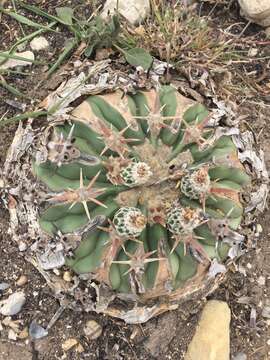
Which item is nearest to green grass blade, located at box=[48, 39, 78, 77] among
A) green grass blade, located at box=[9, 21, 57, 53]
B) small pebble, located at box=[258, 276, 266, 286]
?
green grass blade, located at box=[9, 21, 57, 53]

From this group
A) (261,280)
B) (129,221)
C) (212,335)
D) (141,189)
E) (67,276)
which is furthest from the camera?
(261,280)

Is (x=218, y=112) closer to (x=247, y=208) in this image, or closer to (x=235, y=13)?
(x=247, y=208)

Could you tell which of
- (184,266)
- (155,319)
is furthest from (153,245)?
(155,319)

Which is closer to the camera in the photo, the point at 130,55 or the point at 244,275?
the point at 130,55

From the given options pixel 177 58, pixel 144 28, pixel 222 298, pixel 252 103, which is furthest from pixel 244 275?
pixel 144 28

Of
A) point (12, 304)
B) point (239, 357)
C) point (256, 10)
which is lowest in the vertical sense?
point (239, 357)

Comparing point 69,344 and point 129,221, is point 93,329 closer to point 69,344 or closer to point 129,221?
point 69,344

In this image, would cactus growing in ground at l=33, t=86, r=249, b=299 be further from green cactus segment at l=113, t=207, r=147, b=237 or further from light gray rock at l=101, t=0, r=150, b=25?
light gray rock at l=101, t=0, r=150, b=25
